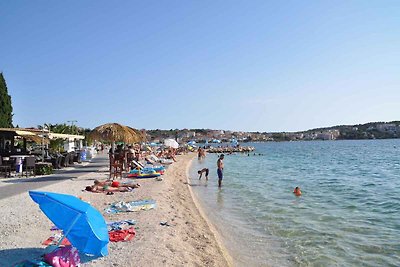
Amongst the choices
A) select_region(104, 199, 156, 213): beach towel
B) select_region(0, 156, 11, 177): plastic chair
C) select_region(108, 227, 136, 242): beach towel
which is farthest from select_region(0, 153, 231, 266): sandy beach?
select_region(0, 156, 11, 177): plastic chair

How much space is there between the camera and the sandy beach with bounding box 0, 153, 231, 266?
5.39m

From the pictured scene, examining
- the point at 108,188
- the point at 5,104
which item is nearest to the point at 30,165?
the point at 108,188

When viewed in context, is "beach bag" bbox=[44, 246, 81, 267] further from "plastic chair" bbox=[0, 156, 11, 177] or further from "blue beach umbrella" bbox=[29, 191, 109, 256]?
"plastic chair" bbox=[0, 156, 11, 177]

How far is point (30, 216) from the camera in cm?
752

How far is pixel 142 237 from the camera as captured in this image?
6547 mm

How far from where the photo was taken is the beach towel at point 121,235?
6234mm

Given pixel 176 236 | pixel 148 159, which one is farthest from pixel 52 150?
pixel 176 236

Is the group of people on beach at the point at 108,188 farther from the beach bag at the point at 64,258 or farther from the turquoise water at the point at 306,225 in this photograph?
the beach bag at the point at 64,258

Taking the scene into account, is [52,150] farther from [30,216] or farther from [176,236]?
[176,236]

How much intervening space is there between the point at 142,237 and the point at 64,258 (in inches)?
79.7

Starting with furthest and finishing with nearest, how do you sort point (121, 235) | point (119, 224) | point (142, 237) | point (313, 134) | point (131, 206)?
point (313, 134) < point (131, 206) < point (119, 224) < point (142, 237) < point (121, 235)

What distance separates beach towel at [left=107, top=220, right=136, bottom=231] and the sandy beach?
0.63 feet

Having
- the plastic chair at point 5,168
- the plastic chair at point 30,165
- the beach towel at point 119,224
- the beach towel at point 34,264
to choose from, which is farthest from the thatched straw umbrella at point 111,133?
the beach towel at point 34,264

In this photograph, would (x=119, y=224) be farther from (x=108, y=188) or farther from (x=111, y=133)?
(x=111, y=133)
